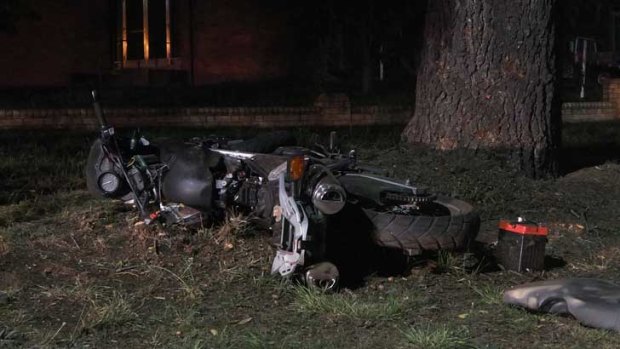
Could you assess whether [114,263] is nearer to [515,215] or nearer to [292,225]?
[292,225]

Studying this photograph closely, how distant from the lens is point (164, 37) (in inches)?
743

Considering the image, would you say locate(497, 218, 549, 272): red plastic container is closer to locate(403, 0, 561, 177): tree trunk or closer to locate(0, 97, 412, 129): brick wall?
locate(403, 0, 561, 177): tree trunk

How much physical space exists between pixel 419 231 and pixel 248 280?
114cm

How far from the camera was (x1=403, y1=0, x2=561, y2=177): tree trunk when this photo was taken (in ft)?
25.8

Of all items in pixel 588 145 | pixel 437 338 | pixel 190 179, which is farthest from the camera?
pixel 588 145

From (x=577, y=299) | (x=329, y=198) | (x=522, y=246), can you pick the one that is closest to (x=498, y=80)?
(x=522, y=246)

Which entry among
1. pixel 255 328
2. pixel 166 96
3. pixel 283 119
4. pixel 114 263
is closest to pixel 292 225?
pixel 255 328

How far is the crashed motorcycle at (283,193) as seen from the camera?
5238mm

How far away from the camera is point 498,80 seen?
7875mm

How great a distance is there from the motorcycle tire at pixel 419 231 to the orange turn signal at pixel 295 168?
0.56 m

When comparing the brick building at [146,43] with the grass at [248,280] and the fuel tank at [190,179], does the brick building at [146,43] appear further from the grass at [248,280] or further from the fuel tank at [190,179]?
the fuel tank at [190,179]

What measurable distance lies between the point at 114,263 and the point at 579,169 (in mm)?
5079

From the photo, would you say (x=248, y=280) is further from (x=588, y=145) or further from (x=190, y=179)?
(x=588, y=145)

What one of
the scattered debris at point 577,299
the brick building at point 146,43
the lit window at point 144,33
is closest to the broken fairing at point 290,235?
the scattered debris at point 577,299
